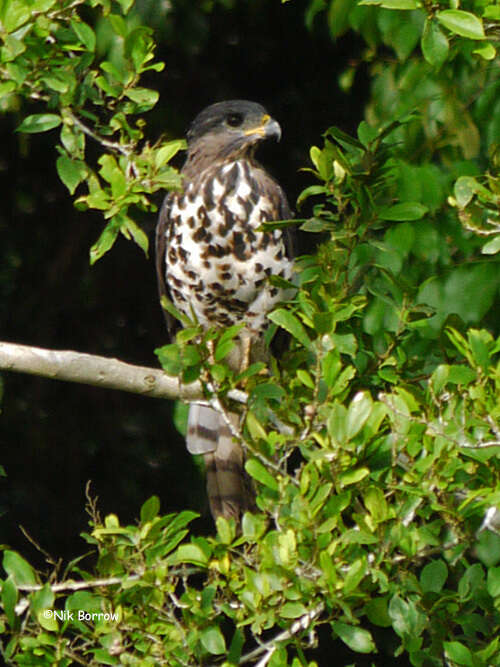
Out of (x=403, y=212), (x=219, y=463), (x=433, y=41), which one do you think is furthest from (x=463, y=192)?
(x=219, y=463)

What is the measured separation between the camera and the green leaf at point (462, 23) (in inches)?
92.6

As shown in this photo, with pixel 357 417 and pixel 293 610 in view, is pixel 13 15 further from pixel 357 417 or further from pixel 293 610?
pixel 293 610

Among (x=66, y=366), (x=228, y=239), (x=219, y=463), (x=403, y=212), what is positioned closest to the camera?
(x=403, y=212)

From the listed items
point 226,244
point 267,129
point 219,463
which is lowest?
point 219,463

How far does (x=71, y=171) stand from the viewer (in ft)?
8.79

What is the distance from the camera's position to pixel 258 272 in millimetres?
3721

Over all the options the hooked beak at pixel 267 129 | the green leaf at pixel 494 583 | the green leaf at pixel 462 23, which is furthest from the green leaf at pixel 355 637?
the hooked beak at pixel 267 129

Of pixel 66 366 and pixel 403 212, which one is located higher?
pixel 403 212

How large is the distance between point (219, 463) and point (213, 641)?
1629 millimetres

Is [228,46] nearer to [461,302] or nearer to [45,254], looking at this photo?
[45,254]

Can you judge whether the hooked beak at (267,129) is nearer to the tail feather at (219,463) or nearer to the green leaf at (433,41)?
the tail feather at (219,463)

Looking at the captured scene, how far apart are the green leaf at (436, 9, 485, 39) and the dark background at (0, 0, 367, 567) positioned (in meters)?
1.95

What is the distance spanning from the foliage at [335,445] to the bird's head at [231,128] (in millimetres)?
919

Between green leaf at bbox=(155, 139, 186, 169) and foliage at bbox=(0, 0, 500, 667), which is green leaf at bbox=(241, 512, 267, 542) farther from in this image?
green leaf at bbox=(155, 139, 186, 169)
